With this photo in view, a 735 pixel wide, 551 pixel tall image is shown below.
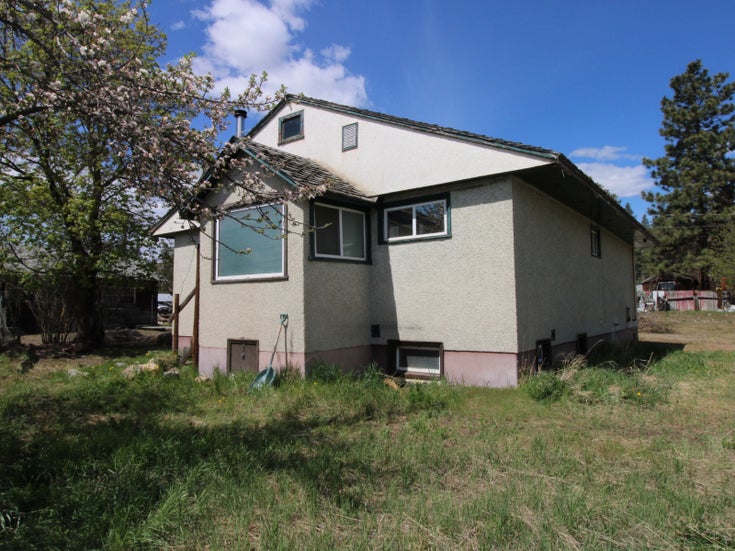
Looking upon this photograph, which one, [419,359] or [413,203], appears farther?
[413,203]

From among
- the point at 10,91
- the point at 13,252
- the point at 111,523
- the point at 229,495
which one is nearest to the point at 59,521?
the point at 111,523

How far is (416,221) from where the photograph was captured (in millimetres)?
9672

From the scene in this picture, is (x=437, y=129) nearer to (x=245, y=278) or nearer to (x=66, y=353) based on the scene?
(x=245, y=278)

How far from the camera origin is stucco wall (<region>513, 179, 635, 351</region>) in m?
8.73

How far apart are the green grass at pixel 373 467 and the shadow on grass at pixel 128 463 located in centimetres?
2

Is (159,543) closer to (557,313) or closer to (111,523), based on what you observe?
(111,523)

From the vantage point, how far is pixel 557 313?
10242mm

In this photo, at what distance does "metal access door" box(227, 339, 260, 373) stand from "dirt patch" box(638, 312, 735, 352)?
13.2 m

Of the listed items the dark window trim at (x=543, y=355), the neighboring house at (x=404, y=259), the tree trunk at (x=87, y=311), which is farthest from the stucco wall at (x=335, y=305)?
the tree trunk at (x=87, y=311)

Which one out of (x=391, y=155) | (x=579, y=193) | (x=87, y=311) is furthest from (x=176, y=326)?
(x=579, y=193)

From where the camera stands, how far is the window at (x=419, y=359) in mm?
9227

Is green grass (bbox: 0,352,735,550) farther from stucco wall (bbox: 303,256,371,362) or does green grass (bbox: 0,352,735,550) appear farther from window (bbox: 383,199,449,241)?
window (bbox: 383,199,449,241)

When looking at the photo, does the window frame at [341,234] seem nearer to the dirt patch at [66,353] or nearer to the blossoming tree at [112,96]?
the blossoming tree at [112,96]

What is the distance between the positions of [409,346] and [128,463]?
6.05 meters
